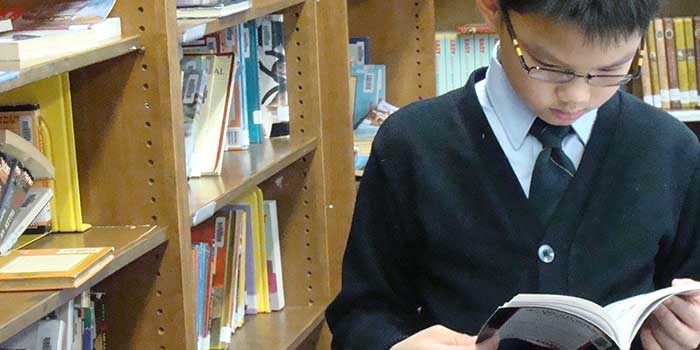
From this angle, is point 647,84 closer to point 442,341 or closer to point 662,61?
point 662,61

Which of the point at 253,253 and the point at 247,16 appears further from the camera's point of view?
the point at 253,253

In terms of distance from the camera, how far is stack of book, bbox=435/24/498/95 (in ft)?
10.9

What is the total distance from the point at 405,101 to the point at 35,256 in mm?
1771

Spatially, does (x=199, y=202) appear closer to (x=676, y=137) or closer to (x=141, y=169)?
(x=141, y=169)

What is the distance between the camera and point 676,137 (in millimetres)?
1401

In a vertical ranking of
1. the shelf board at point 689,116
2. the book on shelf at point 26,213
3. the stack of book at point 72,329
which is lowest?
the stack of book at point 72,329

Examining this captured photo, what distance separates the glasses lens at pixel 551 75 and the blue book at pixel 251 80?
1.18m

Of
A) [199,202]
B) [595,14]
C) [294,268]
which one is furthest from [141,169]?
[294,268]

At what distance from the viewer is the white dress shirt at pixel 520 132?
139 centimetres

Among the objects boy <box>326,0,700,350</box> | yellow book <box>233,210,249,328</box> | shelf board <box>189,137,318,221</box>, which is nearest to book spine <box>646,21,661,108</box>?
shelf board <box>189,137,318,221</box>

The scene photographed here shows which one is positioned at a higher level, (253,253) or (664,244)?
(664,244)

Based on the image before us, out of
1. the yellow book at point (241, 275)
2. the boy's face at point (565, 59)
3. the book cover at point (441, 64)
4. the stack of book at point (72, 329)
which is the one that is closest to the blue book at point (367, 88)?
the book cover at point (441, 64)

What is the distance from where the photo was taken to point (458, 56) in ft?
11.0

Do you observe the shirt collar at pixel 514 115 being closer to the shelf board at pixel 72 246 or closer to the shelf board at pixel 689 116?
the shelf board at pixel 72 246
